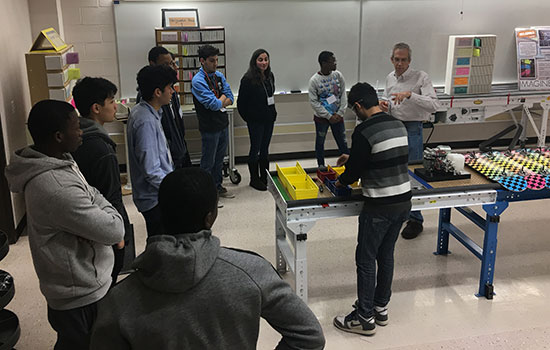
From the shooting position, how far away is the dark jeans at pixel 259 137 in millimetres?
5605

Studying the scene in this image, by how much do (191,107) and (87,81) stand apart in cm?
361

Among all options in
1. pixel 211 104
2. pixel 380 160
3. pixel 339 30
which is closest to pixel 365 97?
pixel 380 160

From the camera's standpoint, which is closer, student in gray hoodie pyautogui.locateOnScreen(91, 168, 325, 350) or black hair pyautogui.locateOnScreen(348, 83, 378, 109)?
student in gray hoodie pyautogui.locateOnScreen(91, 168, 325, 350)

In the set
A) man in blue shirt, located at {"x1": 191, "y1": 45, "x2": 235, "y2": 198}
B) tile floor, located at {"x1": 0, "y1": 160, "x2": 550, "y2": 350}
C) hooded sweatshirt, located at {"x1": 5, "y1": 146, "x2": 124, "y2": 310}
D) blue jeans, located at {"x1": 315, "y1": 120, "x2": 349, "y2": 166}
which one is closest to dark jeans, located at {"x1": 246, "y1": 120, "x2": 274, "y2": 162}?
man in blue shirt, located at {"x1": 191, "y1": 45, "x2": 235, "y2": 198}

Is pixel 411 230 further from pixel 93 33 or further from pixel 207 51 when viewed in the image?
pixel 93 33

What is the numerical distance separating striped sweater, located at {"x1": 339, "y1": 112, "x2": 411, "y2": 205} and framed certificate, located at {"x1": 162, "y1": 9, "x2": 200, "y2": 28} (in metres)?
3.82

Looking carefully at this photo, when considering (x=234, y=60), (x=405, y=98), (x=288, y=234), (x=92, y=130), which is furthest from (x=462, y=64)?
(x=92, y=130)

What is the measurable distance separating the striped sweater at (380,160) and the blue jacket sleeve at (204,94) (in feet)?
7.81

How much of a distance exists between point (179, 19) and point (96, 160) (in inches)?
162

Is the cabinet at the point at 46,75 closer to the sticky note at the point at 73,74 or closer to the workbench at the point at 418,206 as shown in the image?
the sticky note at the point at 73,74

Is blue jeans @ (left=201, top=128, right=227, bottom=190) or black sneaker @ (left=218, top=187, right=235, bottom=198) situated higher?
blue jeans @ (left=201, top=128, right=227, bottom=190)

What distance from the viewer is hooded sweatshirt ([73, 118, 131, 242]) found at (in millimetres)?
2355

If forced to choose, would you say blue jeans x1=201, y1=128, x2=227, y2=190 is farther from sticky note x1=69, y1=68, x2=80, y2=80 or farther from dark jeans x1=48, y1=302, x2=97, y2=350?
dark jeans x1=48, y1=302, x2=97, y2=350

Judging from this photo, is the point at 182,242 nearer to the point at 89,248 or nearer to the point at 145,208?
the point at 89,248
